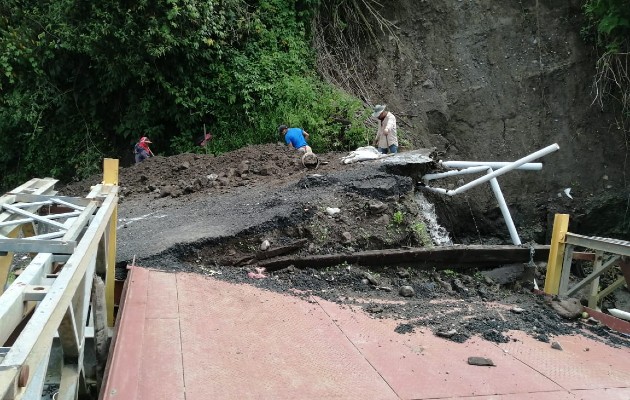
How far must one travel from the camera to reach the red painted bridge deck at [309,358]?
2893 mm

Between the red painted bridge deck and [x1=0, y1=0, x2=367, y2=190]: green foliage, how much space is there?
7.52 meters

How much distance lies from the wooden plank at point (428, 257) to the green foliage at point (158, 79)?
538 cm

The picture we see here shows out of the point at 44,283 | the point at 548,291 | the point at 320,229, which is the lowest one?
the point at 548,291

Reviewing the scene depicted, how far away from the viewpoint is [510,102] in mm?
13562

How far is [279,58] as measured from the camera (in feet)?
40.7

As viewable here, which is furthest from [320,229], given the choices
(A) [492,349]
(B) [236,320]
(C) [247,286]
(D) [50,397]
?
(D) [50,397]

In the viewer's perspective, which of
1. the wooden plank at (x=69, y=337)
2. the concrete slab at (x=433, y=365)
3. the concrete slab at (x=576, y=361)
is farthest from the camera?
the concrete slab at (x=576, y=361)

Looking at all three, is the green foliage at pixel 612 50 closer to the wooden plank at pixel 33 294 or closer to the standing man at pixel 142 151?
the standing man at pixel 142 151

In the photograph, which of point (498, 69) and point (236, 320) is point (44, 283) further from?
point (498, 69)

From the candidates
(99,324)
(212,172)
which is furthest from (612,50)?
(99,324)

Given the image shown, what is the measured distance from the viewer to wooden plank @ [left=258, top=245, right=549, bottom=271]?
534 cm

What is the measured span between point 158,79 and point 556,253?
31.6 feet

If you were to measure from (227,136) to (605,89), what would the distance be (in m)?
9.26

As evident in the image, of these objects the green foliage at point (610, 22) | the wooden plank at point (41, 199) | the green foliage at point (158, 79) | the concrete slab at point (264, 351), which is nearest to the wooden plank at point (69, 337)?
the concrete slab at point (264, 351)
